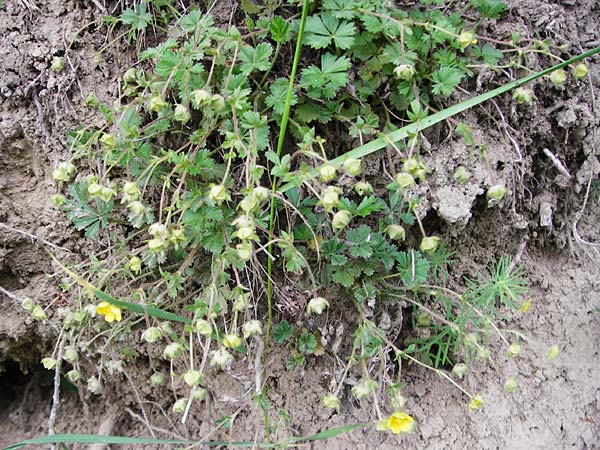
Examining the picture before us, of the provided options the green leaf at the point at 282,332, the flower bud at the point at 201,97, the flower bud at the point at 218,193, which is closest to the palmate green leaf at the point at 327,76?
the flower bud at the point at 201,97

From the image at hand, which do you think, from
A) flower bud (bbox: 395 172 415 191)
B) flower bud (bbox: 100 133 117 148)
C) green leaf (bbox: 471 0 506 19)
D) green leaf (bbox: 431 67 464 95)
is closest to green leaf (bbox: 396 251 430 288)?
flower bud (bbox: 395 172 415 191)

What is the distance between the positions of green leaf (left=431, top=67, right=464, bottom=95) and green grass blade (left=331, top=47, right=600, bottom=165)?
2.2 inches

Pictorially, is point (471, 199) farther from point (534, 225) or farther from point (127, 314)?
point (127, 314)

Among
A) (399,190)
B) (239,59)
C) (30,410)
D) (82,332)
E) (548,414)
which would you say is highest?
(239,59)

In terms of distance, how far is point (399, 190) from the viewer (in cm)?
145

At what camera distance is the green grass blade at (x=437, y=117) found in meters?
1.45

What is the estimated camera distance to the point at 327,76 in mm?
1506

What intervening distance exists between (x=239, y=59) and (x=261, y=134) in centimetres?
23

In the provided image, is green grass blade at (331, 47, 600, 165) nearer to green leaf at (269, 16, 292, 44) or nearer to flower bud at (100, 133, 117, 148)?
green leaf at (269, 16, 292, 44)

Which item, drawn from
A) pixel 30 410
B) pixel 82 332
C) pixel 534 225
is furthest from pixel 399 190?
pixel 30 410

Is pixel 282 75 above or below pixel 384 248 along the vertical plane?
above

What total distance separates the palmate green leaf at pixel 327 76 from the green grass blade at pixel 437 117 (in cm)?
18

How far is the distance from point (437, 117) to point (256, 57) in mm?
526

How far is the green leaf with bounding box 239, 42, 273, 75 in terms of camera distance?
1.51 metres
